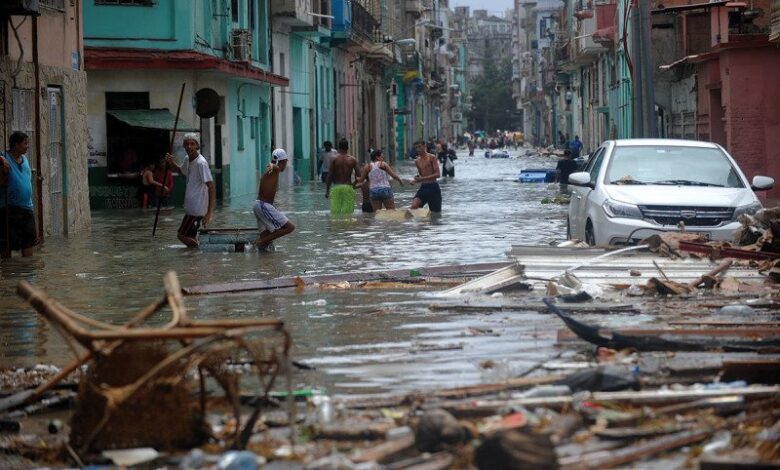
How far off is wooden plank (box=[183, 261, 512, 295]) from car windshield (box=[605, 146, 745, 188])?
177 cm

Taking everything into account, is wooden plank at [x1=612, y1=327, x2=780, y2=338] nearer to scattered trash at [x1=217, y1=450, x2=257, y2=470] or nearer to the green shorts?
scattered trash at [x1=217, y1=450, x2=257, y2=470]

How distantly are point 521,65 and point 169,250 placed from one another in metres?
166

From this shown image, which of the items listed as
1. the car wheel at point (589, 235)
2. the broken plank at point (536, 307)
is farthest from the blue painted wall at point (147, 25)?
the broken plank at point (536, 307)

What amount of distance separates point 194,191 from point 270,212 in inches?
47.8

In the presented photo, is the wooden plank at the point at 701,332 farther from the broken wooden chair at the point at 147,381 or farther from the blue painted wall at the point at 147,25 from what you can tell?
the blue painted wall at the point at 147,25

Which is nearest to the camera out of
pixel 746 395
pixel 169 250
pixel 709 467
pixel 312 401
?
pixel 709 467

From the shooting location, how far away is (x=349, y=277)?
1522 centimetres

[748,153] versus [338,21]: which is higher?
[338,21]

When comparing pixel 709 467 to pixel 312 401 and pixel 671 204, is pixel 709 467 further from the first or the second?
pixel 671 204

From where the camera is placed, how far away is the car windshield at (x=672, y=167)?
16547 mm

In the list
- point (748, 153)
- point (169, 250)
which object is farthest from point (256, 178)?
point (169, 250)

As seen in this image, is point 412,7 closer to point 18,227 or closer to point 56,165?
point 56,165

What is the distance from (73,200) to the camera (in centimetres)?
2423

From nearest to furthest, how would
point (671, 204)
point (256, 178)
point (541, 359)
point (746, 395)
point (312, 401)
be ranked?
point (746, 395) < point (312, 401) < point (541, 359) < point (671, 204) < point (256, 178)
